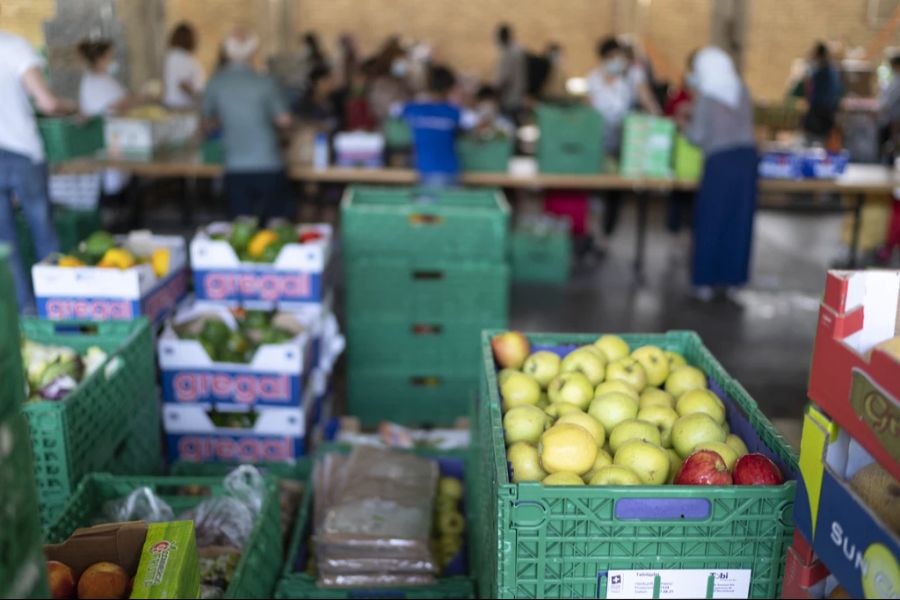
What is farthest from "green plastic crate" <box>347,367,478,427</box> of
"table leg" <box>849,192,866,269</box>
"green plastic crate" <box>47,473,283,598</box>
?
"table leg" <box>849,192,866,269</box>

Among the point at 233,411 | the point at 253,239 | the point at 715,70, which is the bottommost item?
the point at 233,411

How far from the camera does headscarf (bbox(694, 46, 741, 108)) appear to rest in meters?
6.18

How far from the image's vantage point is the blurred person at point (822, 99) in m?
11.2

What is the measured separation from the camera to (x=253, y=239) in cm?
407

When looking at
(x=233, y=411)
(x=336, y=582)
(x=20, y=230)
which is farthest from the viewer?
(x=20, y=230)

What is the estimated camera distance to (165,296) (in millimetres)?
3803

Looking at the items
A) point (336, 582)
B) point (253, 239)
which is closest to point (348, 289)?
point (253, 239)

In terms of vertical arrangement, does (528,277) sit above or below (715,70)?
below

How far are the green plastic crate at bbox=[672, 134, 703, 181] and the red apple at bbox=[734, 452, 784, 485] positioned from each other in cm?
518

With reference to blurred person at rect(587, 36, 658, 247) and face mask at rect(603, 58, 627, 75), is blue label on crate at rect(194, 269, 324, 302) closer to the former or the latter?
blurred person at rect(587, 36, 658, 247)

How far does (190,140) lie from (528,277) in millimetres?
3104

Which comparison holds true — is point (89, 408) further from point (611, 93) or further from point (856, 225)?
point (611, 93)

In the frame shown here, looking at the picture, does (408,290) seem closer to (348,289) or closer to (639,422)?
(348,289)

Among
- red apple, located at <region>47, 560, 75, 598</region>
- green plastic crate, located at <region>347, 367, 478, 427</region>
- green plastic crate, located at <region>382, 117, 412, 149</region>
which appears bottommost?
green plastic crate, located at <region>347, 367, 478, 427</region>
